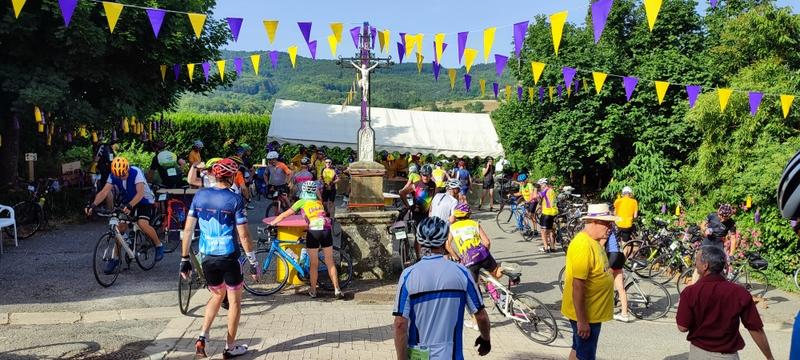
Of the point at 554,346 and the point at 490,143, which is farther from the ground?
the point at 490,143

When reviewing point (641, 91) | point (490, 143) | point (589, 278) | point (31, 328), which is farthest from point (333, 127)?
point (589, 278)

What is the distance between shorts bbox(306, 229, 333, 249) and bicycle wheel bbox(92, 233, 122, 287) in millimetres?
2932

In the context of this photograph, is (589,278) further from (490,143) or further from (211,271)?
(490,143)

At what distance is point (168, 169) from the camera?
13219 mm

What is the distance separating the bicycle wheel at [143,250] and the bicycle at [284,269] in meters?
2.01

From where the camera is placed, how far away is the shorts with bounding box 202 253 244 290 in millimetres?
5758

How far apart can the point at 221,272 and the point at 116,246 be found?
4.09m

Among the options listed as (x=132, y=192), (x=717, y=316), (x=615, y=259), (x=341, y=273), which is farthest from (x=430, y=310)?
(x=132, y=192)

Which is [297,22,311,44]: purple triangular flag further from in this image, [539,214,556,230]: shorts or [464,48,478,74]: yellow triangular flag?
[539,214,556,230]: shorts

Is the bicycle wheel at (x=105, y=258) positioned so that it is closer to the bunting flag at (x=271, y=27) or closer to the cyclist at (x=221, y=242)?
the cyclist at (x=221, y=242)

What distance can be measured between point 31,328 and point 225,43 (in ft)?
42.3

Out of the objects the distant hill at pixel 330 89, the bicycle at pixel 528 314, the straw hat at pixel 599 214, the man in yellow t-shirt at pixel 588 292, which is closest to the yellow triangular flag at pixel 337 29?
the bicycle at pixel 528 314

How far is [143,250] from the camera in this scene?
9898 millimetres

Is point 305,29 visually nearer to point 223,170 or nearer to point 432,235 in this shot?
point 223,170
